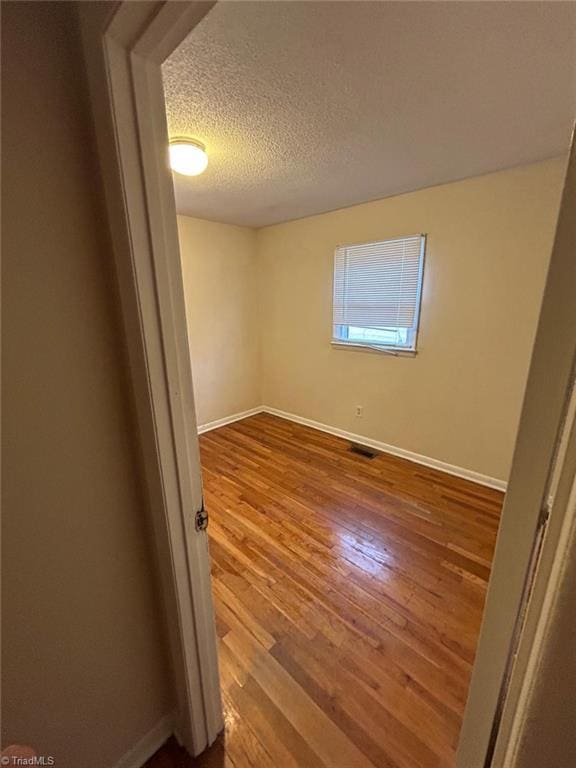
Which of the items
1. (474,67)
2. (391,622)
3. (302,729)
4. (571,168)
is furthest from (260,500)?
(474,67)

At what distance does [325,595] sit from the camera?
1.58 meters

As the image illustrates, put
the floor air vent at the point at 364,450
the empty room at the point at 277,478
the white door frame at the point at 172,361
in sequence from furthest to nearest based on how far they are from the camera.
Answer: the floor air vent at the point at 364,450 < the empty room at the point at 277,478 < the white door frame at the point at 172,361

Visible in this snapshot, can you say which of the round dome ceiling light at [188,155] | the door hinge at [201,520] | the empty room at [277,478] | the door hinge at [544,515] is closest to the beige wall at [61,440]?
the empty room at [277,478]

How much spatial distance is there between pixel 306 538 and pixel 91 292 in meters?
1.82

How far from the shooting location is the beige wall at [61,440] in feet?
1.91

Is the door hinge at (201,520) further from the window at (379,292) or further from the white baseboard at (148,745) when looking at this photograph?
the window at (379,292)

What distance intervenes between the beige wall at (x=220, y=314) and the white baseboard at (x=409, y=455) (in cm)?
80

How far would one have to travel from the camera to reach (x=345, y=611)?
1497 millimetres

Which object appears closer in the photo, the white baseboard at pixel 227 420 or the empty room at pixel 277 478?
the empty room at pixel 277 478

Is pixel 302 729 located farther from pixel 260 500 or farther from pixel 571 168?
pixel 571 168

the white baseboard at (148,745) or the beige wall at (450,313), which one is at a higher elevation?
the beige wall at (450,313)

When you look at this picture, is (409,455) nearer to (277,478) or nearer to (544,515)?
(277,478)

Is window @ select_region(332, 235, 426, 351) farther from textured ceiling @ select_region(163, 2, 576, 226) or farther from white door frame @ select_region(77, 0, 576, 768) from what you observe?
white door frame @ select_region(77, 0, 576, 768)

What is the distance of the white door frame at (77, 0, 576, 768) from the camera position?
1.43 feet
